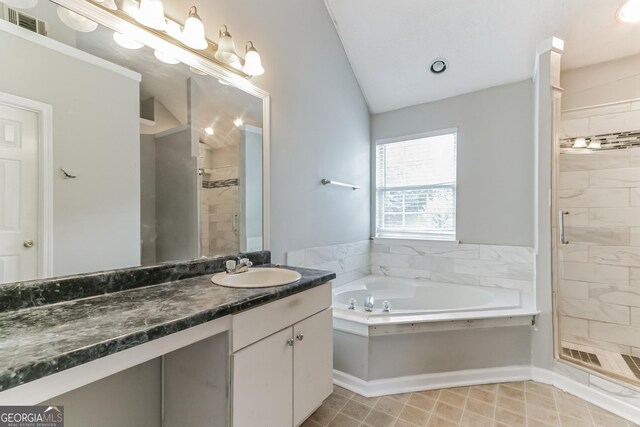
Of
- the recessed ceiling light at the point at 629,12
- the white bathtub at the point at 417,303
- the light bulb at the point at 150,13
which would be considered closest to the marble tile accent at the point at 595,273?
the white bathtub at the point at 417,303

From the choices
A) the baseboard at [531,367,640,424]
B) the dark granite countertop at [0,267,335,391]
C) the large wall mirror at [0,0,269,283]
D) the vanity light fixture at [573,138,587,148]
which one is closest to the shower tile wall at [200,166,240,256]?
the large wall mirror at [0,0,269,283]

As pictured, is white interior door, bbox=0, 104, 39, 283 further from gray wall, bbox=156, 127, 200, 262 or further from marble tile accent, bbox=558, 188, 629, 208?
marble tile accent, bbox=558, 188, 629, 208

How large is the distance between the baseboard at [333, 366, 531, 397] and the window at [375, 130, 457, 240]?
1174 millimetres

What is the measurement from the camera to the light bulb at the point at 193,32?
1327 mm

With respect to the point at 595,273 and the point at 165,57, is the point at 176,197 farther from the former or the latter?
the point at 595,273

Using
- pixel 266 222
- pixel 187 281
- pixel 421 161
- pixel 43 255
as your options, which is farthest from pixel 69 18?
pixel 421 161

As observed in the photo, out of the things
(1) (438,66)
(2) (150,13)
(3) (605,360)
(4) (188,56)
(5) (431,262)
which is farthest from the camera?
(5) (431,262)

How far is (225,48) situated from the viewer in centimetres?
151

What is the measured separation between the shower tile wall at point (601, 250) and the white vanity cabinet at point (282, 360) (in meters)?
1.80

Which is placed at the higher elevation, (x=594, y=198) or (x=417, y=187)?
(x=417, y=187)

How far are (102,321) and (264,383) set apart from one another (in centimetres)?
65

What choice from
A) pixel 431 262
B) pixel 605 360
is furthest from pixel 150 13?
pixel 605 360

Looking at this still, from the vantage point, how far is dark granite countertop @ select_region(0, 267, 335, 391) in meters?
0.62

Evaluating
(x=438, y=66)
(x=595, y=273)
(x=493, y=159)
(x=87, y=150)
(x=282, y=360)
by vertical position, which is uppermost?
(x=438, y=66)
